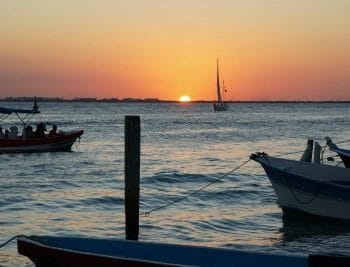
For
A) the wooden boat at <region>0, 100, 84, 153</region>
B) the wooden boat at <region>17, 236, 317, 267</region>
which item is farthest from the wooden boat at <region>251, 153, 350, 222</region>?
the wooden boat at <region>0, 100, 84, 153</region>

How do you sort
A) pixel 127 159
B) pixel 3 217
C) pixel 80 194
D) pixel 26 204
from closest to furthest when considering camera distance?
pixel 127 159 < pixel 3 217 < pixel 26 204 < pixel 80 194

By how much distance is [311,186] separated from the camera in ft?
54.0

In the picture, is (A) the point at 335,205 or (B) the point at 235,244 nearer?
(B) the point at 235,244

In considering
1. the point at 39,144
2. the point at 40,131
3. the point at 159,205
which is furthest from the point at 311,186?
the point at 40,131

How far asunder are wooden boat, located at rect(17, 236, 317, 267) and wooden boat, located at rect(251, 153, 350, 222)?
26.0ft

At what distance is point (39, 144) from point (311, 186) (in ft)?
80.8

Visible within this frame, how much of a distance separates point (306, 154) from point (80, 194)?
9.15 meters

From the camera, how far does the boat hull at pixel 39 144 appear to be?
36.5 metres

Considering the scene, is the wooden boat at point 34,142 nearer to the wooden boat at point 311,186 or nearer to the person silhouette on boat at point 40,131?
the person silhouette on boat at point 40,131

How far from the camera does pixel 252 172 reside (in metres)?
30.4

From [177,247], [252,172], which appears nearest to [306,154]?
[177,247]

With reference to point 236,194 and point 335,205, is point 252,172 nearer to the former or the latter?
point 236,194

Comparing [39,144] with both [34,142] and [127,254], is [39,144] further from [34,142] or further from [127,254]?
[127,254]

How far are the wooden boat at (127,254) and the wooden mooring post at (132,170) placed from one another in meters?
2.64
